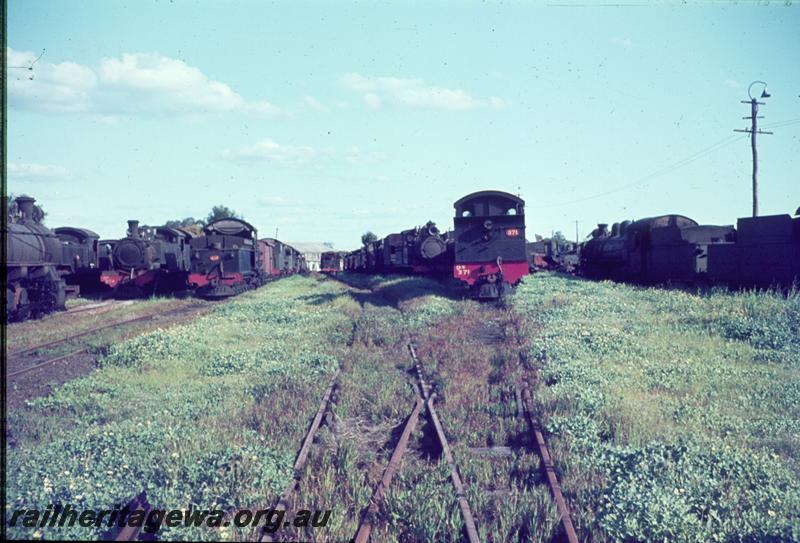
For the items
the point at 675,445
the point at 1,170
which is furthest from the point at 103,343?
the point at 675,445

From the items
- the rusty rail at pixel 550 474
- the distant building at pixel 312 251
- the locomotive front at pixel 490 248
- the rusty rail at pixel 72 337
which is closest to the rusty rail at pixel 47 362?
the rusty rail at pixel 72 337

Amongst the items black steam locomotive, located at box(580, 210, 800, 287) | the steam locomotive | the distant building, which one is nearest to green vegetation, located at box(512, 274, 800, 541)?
black steam locomotive, located at box(580, 210, 800, 287)

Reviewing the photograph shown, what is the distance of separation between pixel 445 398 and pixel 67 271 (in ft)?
71.1

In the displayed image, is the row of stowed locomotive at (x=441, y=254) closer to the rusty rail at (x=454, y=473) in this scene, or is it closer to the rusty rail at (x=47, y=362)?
the rusty rail at (x=47, y=362)

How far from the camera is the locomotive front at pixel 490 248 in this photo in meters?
20.8

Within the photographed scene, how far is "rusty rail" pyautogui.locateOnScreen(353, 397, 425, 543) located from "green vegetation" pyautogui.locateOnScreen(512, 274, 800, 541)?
1.53 meters

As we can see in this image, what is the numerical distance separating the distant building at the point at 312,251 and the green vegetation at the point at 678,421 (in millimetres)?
111091

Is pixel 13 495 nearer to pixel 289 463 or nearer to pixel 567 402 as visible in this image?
pixel 289 463

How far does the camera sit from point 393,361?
36.1 ft

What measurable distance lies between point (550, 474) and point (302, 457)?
2.33m

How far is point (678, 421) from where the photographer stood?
6969 millimetres

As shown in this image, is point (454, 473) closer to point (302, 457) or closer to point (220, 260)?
point (302, 457)

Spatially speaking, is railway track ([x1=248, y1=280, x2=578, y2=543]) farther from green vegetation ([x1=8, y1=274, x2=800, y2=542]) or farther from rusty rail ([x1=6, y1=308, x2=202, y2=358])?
rusty rail ([x1=6, y1=308, x2=202, y2=358])

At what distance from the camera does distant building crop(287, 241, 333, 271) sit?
129 m
